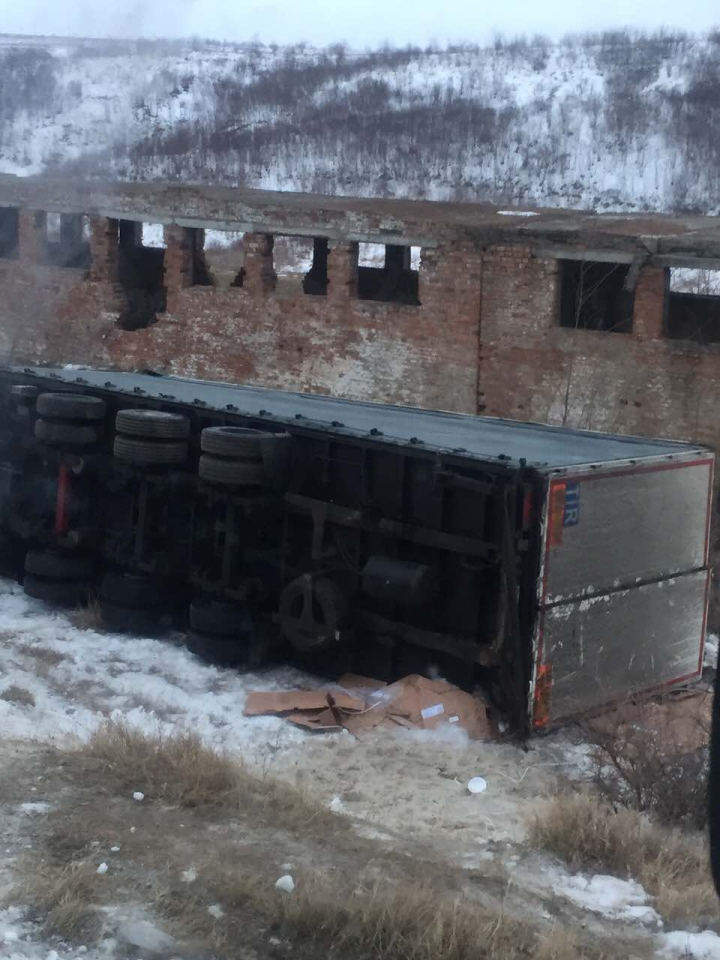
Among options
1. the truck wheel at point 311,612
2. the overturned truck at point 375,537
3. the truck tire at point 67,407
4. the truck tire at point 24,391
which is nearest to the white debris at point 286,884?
the overturned truck at point 375,537

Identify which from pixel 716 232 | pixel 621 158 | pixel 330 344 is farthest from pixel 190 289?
pixel 621 158

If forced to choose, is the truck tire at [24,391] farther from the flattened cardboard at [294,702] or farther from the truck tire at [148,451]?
the flattened cardboard at [294,702]

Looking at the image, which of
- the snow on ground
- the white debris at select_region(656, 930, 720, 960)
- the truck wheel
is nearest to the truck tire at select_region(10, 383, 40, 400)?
the snow on ground

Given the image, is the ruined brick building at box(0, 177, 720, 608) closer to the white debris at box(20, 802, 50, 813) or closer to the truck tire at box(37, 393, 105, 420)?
the truck tire at box(37, 393, 105, 420)

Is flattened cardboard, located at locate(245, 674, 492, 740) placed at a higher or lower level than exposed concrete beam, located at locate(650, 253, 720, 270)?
lower

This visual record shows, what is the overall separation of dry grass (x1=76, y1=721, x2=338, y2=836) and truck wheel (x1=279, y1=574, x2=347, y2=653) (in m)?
1.99

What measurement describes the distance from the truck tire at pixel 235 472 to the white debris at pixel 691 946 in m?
4.48

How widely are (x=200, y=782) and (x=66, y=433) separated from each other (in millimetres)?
4399

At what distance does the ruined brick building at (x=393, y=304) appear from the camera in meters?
15.6

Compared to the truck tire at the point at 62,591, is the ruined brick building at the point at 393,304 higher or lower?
higher

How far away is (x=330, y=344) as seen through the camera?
1850cm

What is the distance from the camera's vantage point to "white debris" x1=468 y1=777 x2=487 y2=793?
6902mm

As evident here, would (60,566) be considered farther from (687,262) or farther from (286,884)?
(687,262)

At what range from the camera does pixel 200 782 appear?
5883 millimetres
